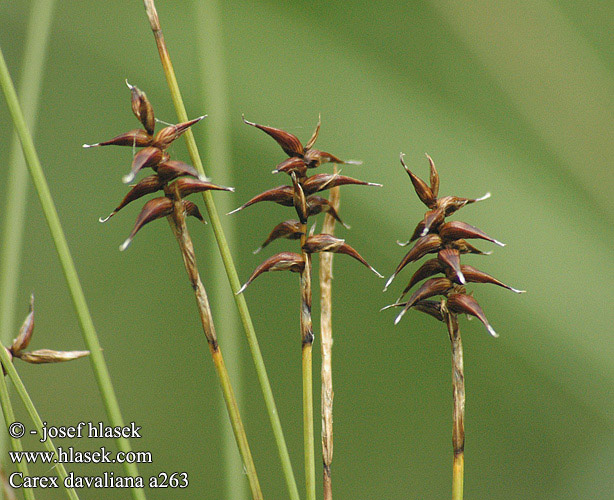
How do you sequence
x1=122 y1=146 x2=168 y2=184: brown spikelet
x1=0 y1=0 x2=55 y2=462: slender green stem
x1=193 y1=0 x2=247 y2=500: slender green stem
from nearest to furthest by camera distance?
x1=122 y1=146 x2=168 y2=184: brown spikelet, x1=0 y1=0 x2=55 y2=462: slender green stem, x1=193 y1=0 x2=247 y2=500: slender green stem

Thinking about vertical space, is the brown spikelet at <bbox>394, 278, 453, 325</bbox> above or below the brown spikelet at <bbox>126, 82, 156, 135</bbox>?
below

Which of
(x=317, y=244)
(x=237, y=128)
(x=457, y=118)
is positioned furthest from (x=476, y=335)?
(x=317, y=244)

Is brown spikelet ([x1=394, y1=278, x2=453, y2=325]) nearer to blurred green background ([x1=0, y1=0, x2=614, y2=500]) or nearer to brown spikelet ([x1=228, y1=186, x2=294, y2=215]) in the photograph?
brown spikelet ([x1=228, y1=186, x2=294, y2=215])

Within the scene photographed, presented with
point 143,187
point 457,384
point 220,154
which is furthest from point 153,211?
point 220,154

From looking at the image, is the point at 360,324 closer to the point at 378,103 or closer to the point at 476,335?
the point at 476,335

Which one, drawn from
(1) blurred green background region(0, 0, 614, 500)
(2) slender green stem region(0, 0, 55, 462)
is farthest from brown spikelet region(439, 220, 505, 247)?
(1) blurred green background region(0, 0, 614, 500)

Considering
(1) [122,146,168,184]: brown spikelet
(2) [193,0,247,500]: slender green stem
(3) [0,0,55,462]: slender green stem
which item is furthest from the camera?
(2) [193,0,247,500]: slender green stem

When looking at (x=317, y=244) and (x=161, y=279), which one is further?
(x=161, y=279)
